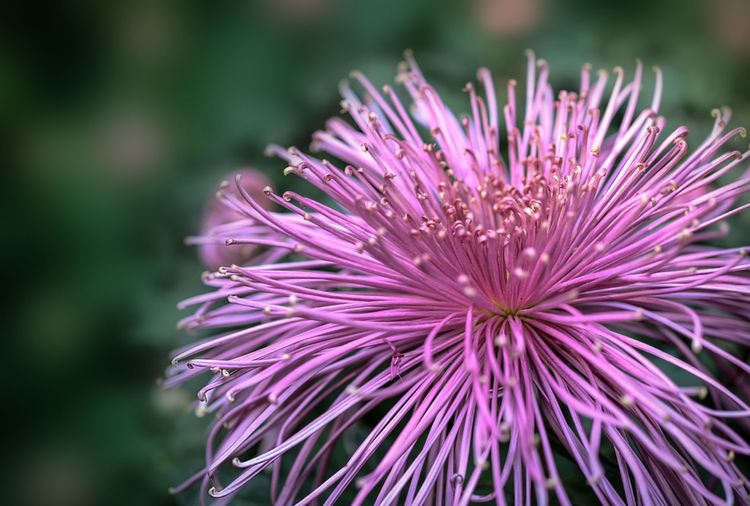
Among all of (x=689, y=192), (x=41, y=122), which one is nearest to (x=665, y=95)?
(x=689, y=192)

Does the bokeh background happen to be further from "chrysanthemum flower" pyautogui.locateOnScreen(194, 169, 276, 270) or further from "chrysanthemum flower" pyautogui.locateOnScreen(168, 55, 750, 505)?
"chrysanthemum flower" pyautogui.locateOnScreen(168, 55, 750, 505)

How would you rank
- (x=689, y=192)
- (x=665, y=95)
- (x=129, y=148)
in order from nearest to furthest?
(x=689, y=192)
(x=665, y=95)
(x=129, y=148)

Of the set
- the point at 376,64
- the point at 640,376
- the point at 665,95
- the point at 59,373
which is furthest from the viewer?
the point at 59,373

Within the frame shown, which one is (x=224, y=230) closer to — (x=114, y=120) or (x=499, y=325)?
(x=499, y=325)

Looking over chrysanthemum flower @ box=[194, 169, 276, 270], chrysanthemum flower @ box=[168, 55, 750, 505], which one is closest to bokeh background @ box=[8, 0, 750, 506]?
chrysanthemum flower @ box=[194, 169, 276, 270]

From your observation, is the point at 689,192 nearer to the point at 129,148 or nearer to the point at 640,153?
the point at 640,153

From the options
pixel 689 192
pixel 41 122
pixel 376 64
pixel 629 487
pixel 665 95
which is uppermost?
pixel 41 122

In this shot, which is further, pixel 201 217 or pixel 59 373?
pixel 59 373

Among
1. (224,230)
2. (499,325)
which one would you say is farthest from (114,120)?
(499,325)

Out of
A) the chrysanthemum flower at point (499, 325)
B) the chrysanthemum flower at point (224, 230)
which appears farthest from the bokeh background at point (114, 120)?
the chrysanthemum flower at point (499, 325)
